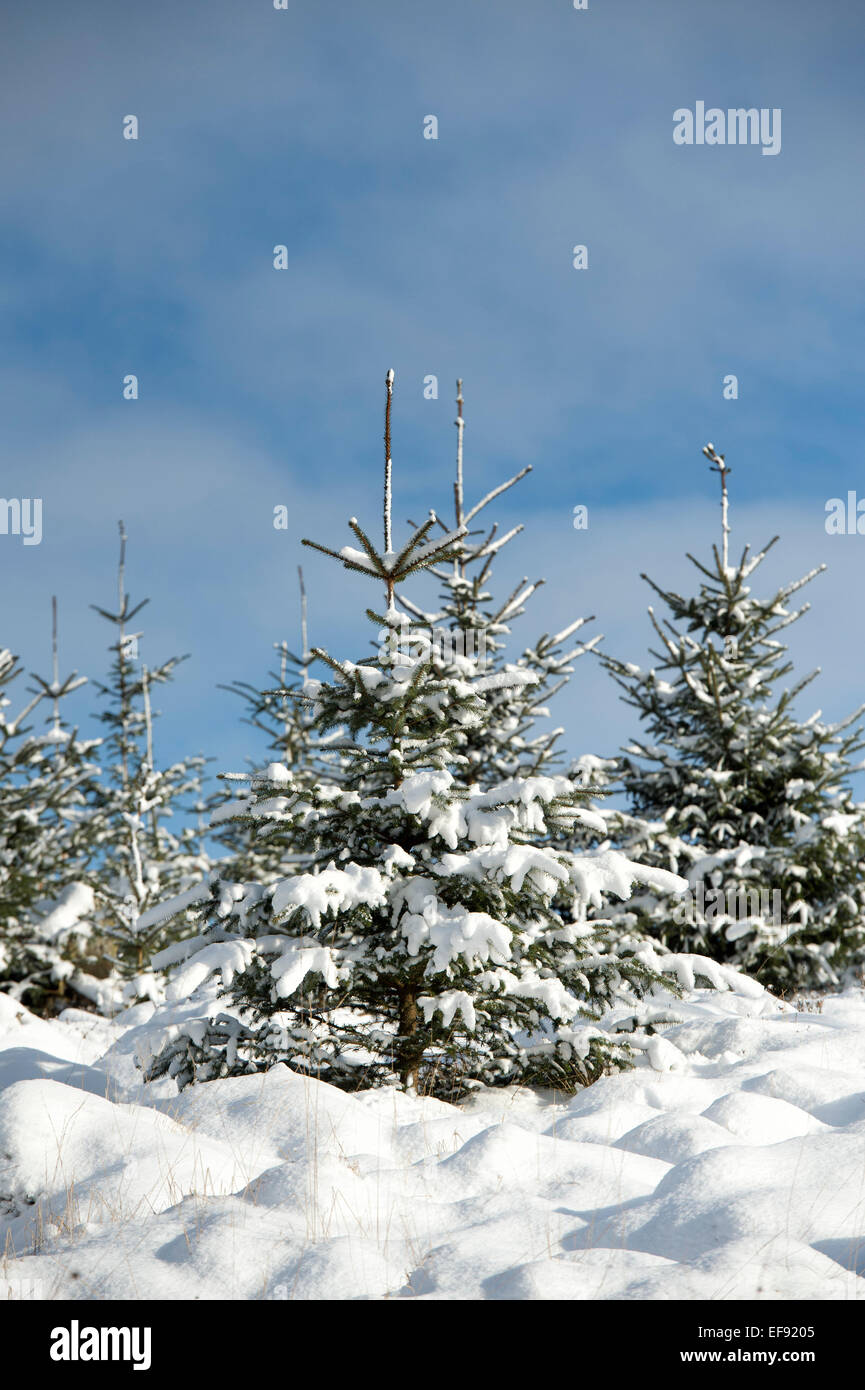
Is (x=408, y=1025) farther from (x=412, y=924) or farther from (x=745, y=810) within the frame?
(x=745, y=810)

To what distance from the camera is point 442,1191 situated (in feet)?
14.5

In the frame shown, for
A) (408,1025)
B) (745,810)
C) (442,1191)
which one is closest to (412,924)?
(408,1025)

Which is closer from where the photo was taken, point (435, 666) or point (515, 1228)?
point (515, 1228)

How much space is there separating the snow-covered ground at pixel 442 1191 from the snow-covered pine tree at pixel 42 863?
23.5 ft

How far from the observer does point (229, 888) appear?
6.16 meters

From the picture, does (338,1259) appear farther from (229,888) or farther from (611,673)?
(611,673)

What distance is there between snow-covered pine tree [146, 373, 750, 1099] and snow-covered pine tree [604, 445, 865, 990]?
3.44m

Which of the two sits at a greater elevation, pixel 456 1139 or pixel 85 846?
pixel 85 846

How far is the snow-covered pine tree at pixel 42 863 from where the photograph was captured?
42.7 feet

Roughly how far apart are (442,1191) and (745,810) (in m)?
8.01

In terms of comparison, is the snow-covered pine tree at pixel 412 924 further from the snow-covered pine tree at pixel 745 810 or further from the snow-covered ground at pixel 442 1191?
the snow-covered pine tree at pixel 745 810
